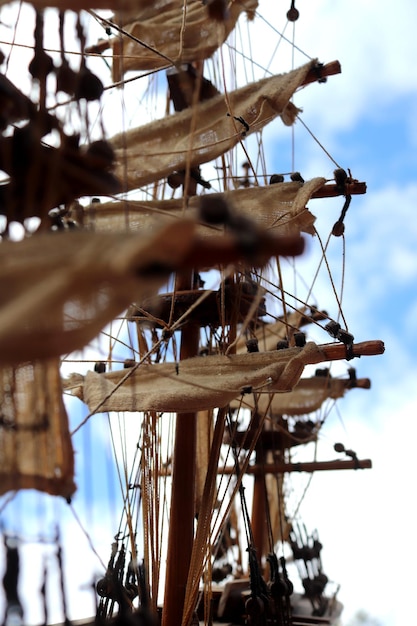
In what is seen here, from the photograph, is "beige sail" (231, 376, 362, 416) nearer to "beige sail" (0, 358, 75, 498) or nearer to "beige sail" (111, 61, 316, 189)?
"beige sail" (111, 61, 316, 189)

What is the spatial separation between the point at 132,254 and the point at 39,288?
0.24 meters

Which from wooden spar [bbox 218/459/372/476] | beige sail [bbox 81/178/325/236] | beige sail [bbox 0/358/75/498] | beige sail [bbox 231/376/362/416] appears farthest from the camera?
beige sail [bbox 231/376/362/416]

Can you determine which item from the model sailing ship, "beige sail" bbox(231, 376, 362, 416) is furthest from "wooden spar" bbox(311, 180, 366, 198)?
"beige sail" bbox(231, 376, 362, 416)

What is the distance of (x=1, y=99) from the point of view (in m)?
2.44

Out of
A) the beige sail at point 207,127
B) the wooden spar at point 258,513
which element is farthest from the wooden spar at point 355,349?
the wooden spar at point 258,513

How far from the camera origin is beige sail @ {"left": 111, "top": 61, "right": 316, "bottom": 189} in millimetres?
4715

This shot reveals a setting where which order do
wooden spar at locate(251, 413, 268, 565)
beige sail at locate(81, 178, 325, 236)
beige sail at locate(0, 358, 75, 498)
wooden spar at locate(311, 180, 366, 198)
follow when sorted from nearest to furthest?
1. beige sail at locate(0, 358, 75, 498)
2. beige sail at locate(81, 178, 325, 236)
3. wooden spar at locate(311, 180, 366, 198)
4. wooden spar at locate(251, 413, 268, 565)

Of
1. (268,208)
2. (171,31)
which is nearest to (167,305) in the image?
(268,208)

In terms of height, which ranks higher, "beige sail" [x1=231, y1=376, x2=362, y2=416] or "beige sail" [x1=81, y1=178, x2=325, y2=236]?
"beige sail" [x1=81, y1=178, x2=325, y2=236]

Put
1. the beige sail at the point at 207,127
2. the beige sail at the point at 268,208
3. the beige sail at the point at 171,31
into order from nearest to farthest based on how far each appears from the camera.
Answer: the beige sail at the point at 268,208 → the beige sail at the point at 207,127 → the beige sail at the point at 171,31

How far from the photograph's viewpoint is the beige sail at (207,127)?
4.71 metres

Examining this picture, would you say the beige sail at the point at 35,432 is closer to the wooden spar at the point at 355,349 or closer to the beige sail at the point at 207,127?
the wooden spar at the point at 355,349

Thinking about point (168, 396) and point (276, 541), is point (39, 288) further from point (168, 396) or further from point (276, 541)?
point (276, 541)

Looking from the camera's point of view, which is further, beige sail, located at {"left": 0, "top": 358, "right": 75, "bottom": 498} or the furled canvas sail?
the furled canvas sail
